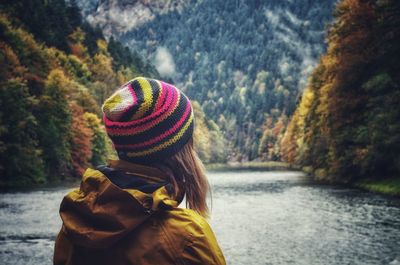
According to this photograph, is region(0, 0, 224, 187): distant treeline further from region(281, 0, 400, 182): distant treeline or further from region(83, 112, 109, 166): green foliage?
region(281, 0, 400, 182): distant treeline

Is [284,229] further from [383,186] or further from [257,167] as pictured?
[257,167]

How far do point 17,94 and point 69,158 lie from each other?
1164 centimetres

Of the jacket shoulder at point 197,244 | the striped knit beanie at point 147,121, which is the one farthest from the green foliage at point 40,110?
the jacket shoulder at point 197,244

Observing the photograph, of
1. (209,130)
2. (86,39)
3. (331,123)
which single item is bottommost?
(209,130)

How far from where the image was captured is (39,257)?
13.2m

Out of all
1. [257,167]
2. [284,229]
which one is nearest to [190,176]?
[284,229]

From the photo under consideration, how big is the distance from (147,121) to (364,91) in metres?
34.4

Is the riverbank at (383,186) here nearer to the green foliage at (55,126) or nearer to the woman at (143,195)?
the woman at (143,195)

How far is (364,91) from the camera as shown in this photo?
113 ft

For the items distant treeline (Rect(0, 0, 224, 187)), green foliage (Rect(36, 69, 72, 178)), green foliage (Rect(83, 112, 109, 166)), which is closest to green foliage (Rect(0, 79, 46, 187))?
distant treeline (Rect(0, 0, 224, 187))

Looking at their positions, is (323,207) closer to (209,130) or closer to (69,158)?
(69,158)

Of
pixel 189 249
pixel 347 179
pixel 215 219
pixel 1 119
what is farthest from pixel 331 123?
pixel 189 249

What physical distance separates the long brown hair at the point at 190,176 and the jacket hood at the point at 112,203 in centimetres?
10

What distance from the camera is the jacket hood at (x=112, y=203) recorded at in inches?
83.7
